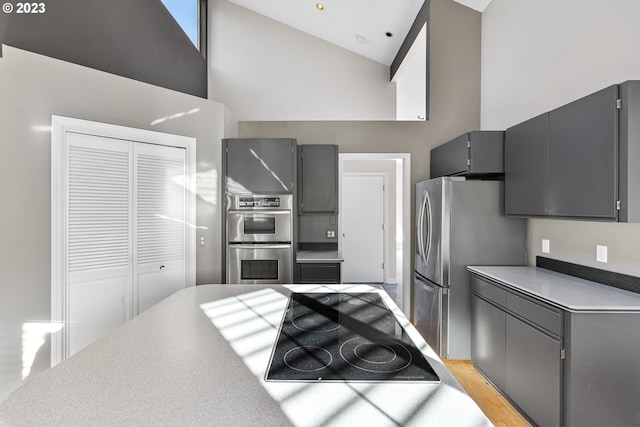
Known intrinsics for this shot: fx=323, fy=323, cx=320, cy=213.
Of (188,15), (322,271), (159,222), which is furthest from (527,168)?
(188,15)

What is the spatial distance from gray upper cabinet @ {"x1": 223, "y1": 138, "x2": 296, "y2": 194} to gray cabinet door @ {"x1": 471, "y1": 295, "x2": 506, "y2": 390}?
7.03ft

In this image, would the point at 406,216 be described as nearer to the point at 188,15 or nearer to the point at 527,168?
the point at 527,168

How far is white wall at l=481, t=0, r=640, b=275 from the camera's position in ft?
6.66

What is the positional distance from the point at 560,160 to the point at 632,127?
0.49m

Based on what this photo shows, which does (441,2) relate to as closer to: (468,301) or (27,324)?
(468,301)

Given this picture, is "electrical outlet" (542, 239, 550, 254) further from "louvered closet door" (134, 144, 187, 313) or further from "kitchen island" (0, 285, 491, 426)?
"louvered closet door" (134, 144, 187, 313)

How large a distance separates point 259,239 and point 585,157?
2.79 m

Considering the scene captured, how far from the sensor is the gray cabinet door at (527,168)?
2332 mm

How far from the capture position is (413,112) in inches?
230

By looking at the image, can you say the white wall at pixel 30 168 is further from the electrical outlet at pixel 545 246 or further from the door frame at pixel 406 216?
the electrical outlet at pixel 545 246

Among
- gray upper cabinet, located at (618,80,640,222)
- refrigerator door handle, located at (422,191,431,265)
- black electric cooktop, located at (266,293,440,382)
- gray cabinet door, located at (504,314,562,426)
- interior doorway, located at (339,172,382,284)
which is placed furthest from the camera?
interior doorway, located at (339,172,382,284)

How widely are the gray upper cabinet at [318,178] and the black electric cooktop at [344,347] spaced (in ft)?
7.19

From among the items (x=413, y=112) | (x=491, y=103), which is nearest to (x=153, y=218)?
(x=491, y=103)

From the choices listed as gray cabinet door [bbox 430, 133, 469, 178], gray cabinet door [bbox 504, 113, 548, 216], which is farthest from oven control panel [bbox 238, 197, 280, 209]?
gray cabinet door [bbox 504, 113, 548, 216]
